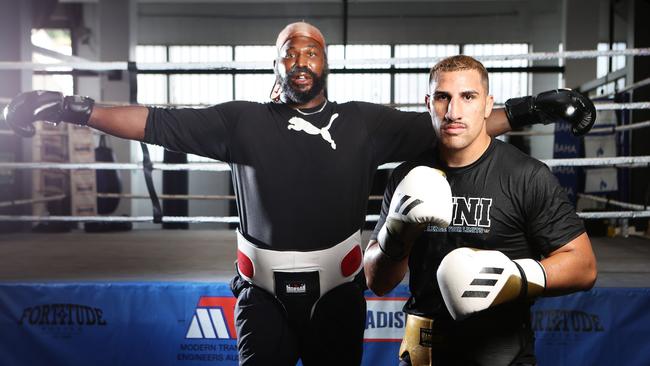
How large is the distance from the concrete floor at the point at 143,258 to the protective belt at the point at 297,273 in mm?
850

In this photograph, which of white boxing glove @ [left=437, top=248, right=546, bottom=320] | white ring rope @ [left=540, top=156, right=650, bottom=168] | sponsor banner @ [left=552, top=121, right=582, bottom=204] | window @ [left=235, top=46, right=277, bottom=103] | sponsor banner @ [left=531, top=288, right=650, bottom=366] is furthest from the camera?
window @ [left=235, top=46, right=277, bottom=103]

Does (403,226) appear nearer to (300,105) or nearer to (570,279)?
(570,279)

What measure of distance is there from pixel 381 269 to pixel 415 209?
274 millimetres

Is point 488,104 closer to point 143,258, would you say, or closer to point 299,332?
point 299,332

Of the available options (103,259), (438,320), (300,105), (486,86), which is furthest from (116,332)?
(486,86)

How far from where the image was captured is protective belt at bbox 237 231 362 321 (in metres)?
1.60

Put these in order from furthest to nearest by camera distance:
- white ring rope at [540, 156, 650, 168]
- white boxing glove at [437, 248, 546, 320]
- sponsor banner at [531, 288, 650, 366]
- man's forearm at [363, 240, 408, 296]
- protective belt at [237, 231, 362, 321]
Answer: white ring rope at [540, 156, 650, 168] → sponsor banner at [531, 288, 650, 366] → protective belt at [237, 231, 362, 321] → man's forearm at [363, 240, 408, 296] → white boxing glove at [437, 248, 546, 320]

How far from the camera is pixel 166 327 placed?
2.37m

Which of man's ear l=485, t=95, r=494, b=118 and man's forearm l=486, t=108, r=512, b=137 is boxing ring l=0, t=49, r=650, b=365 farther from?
man's ear l=485, t=95, r=494, b=118

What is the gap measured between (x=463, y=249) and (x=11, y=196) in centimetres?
526

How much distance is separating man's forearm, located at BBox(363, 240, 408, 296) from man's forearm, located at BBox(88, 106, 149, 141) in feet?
2.60

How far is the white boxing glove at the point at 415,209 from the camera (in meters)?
1.31

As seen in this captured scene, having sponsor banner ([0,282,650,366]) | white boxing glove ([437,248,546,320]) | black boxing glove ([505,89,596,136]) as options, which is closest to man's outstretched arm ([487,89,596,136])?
black boxing glove ([505,89,596,136])

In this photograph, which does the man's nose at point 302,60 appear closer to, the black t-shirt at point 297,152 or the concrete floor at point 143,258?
the black t-shirt at point 297,152
